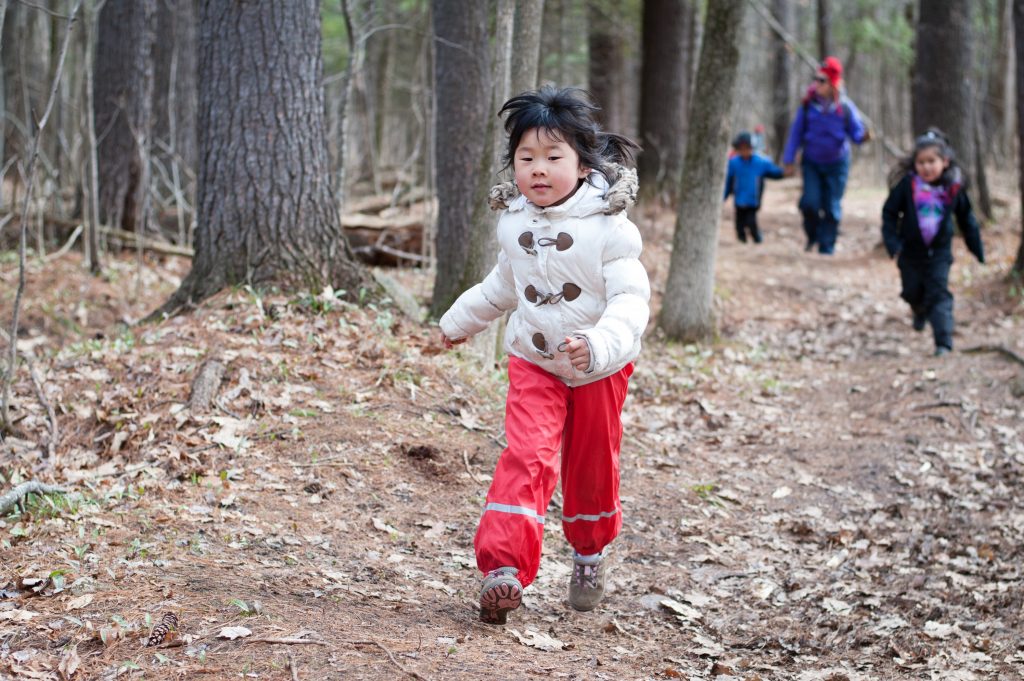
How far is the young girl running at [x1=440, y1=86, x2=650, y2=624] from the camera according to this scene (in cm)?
348

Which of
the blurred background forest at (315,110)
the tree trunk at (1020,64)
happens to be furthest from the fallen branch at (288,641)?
the tree trunk at (1020,64)

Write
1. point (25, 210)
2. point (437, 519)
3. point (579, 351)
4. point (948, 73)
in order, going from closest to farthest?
point (579, 351) < point (25, 210) < point (437, 519) < point (948, 73)

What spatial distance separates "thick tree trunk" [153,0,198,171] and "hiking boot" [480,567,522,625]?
10722 mm

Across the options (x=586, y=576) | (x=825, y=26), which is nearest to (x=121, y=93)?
(x=586, y=576)

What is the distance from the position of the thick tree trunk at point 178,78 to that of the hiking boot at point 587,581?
10.5 m

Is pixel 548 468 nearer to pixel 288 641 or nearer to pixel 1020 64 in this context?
pixel 288 641

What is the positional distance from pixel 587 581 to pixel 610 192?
1596 millimetres

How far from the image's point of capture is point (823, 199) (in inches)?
456

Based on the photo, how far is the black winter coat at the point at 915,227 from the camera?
8141 millimetres

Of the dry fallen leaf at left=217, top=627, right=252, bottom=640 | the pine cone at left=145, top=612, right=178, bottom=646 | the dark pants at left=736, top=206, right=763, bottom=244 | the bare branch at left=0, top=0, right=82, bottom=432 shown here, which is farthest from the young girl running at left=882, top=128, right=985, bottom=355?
the pine cone at left=145, top=612, right=178, bottom=646

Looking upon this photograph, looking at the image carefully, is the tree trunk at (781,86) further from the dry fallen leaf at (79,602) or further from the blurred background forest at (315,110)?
the dry fallen leaf at (79,602)

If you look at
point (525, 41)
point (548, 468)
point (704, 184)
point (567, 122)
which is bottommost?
point (548, 468)

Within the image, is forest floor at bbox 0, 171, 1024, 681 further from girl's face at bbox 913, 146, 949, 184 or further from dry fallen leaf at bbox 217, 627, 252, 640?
girl's face at bbox 913, 146, 949, 184

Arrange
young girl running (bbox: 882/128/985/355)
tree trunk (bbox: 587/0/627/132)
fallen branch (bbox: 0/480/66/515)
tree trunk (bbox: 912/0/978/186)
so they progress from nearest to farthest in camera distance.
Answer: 1. fallen branch (bbox: 0/480/66/515)
2. young girl running (bbox: 882/128/985/355)
3. tree trunk (bbox: 912/0/978/186)
4. tree trunk (bbox: 587/0/627/132)
